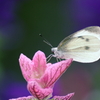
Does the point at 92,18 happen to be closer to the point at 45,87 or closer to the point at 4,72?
the point at 4,72

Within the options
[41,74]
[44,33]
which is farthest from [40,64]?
[44,33]

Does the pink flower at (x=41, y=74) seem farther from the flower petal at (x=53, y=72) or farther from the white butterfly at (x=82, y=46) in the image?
the white butterfly at (x=82, y=46)

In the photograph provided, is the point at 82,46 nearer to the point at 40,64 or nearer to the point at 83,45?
the point at 83,45

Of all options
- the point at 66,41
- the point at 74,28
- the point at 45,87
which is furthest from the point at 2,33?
the point at 45,87

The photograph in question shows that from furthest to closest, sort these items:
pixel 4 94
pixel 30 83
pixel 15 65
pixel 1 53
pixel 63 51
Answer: pixel 15 65 → pixel 1 53 → pixel 4 94 → pixel 63 51 → pixel 30 83

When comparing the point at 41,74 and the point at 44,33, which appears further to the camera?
the point at 44,33

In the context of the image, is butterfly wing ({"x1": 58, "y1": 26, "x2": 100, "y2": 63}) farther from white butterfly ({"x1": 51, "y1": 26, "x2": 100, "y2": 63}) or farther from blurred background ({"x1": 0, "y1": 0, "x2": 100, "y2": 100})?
blurred background ({"x1": 0, "y1": 0, "x2": 100, "y2": 100})
